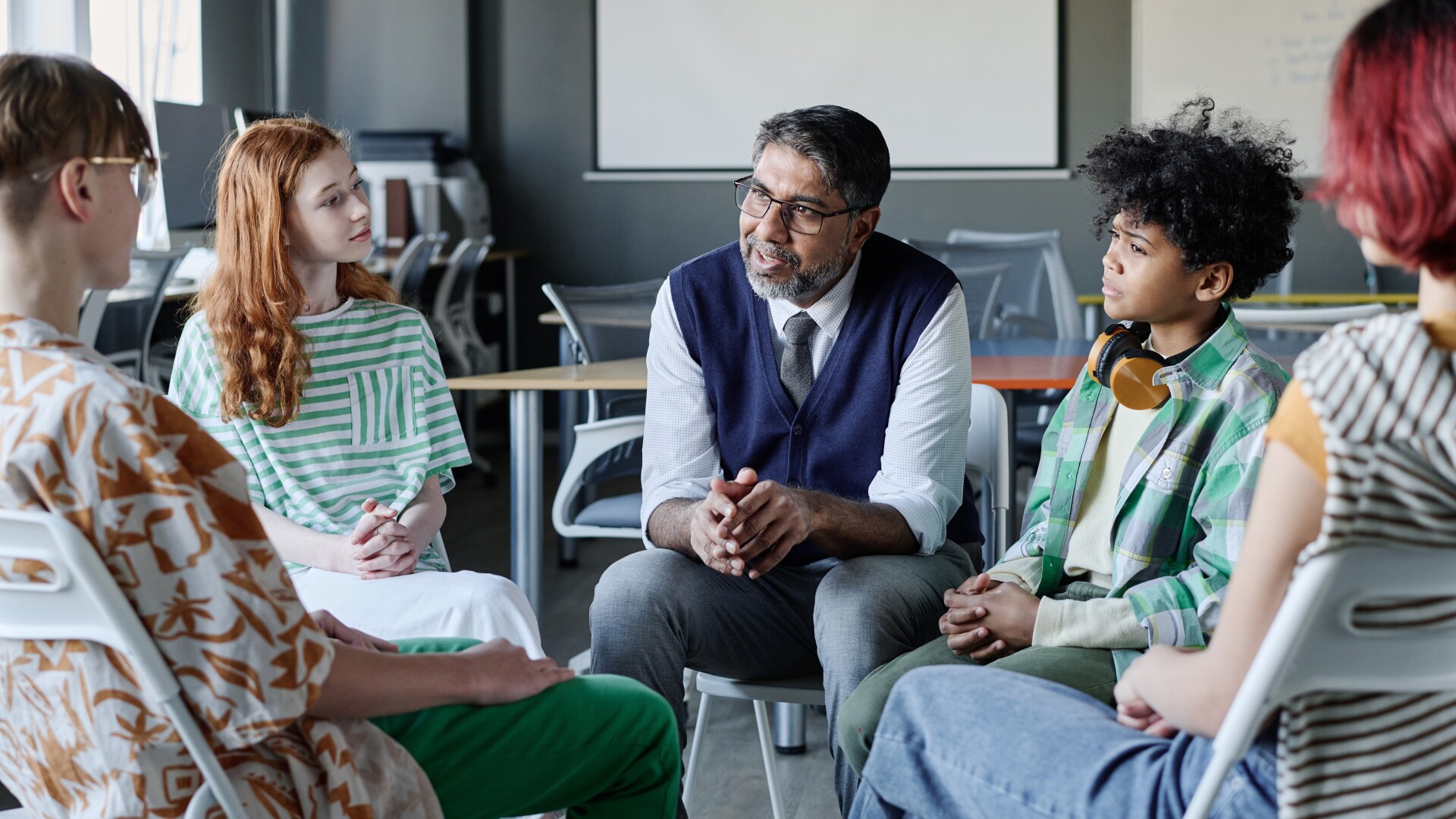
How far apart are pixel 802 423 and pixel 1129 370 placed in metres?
0.52

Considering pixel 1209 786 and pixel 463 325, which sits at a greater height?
pixel 463 325

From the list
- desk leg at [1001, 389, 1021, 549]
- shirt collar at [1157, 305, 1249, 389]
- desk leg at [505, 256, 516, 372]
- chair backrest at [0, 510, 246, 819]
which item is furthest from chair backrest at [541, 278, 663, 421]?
desk leg at [505, 256, 516, 372]

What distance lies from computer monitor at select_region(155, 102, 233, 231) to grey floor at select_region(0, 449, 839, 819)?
52.0 inches

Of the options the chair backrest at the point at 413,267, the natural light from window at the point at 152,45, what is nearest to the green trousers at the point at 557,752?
the chair backrest at the point at 413,267

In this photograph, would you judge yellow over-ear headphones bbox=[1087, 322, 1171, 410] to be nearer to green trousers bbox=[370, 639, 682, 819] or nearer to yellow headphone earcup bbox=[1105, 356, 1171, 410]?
yellow headphone earcup bbox=[1105, 356, 1171, 410]

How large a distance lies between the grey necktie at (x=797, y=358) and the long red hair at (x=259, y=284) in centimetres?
67

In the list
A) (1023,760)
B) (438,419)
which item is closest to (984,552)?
(438,419)

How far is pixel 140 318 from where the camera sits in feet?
12.1

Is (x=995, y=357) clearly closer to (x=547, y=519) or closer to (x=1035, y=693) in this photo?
(x=1035, y=693)

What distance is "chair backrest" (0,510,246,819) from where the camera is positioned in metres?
0.90

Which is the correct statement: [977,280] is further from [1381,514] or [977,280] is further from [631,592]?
[1381,514]

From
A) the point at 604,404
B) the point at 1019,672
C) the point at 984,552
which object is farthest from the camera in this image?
the point at 604,404

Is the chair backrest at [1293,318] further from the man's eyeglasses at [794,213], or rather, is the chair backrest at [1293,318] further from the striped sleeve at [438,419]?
the striped sleeve at [438,419]

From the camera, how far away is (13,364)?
967 millimetres
